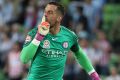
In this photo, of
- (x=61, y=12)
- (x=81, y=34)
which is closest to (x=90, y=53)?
(x=81, y=34)

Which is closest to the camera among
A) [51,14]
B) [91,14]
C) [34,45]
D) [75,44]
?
[34,45]

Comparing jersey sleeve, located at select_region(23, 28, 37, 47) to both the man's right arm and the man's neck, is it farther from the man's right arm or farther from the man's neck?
the man's neck

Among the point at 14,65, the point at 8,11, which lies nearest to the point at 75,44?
the point at 14,65

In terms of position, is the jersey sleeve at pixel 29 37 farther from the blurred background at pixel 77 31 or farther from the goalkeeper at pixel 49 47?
the blurred background at pixel 77 31

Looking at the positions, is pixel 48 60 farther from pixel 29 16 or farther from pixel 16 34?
pixel 29 16

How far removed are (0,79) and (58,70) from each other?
230 inches

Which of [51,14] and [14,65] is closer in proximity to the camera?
[51,14]

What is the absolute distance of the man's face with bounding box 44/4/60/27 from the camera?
23.3 feet

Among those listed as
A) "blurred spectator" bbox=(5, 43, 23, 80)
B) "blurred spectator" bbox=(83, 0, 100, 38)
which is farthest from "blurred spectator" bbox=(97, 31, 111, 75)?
"blurred spectator" bbox=(5, 43, 23, 80)

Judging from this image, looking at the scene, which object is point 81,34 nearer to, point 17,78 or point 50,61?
point 17,78

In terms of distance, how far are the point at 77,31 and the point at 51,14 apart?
676cm

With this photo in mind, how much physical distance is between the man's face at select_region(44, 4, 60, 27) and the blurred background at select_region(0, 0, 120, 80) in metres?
5.31

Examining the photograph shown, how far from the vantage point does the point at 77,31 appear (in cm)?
1388

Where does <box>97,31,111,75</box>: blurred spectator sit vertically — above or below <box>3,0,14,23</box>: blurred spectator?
below
